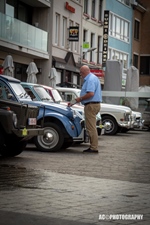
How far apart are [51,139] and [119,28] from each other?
47497 mm

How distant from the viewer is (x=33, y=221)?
630 cm

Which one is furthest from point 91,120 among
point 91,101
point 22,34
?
point 22,34

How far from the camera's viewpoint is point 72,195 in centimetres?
816

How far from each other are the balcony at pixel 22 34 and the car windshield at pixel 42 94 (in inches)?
696

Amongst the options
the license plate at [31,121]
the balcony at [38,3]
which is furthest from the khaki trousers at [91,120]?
the balcony at [38,3]

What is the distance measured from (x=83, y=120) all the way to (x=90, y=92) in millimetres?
904

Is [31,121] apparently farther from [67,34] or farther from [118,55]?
[118,55]

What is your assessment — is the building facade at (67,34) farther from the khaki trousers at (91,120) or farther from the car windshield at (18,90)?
the car windshield at (18,90)

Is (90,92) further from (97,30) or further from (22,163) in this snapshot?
(97,30)

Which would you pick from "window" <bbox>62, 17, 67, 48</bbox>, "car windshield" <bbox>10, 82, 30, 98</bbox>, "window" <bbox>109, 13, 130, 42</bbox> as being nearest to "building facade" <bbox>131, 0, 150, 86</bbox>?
"window" <bbox>109, 13, 130, 42</bbox>

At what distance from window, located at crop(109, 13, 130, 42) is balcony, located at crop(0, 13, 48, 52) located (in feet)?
58.5

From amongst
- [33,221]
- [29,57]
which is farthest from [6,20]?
[33,221]

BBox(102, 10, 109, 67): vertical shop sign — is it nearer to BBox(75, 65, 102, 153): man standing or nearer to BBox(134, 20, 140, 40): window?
BBox(134, 20, 140, 40): window

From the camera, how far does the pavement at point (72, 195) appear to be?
6.57 m
